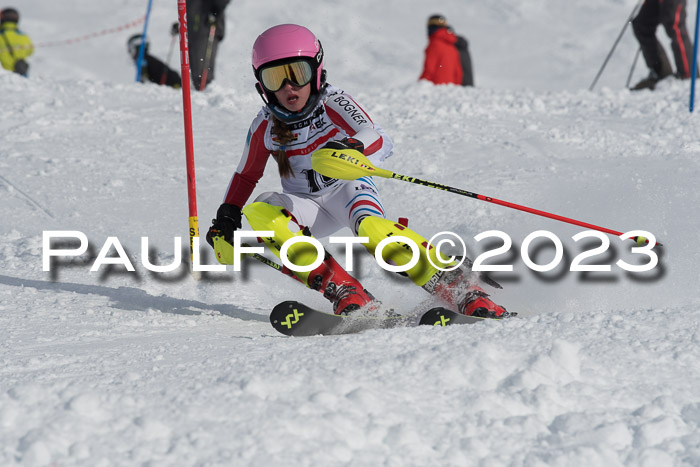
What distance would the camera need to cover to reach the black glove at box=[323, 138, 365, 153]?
4.02 meters

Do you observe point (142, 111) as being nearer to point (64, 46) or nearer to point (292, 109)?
point (292, 109)

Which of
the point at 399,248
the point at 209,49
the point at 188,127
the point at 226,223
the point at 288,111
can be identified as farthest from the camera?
the point at 209,49

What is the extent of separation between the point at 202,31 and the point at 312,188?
253 inches

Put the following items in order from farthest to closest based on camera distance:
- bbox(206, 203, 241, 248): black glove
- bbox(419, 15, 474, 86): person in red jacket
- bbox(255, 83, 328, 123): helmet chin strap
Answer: bbox(419, 15, 474, 86): person in red jacket
bbox(206, 203, 241, 248): black glove
bbox(255, 83, 328, 123): helmet chin strap

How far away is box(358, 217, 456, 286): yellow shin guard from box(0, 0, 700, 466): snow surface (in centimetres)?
71

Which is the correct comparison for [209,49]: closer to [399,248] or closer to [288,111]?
[288,111]

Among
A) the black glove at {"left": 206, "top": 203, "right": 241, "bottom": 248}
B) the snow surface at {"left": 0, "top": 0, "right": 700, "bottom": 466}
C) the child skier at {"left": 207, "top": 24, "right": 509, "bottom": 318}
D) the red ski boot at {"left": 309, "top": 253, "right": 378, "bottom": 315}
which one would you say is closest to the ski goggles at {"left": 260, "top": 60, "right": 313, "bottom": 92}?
the child skier at {"left": 207, "top": 24, "right": 509, "bottom": 318}

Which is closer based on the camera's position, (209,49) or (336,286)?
(336,286)

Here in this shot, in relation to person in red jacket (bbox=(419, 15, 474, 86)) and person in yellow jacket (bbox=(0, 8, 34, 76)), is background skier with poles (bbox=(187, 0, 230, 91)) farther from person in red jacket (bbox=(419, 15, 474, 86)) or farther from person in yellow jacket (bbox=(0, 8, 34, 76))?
person in yellow jacket (bbox=(0, 8, 34, 76))

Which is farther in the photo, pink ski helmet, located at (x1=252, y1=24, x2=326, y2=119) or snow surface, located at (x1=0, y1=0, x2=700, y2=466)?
pink ski helmet, located at (x1=252, y1=24, x2=326, y2=119)

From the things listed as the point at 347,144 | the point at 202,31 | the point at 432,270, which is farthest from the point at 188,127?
the point at 202,31

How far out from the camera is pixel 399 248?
13.2 feet

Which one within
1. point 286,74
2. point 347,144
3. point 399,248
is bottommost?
point 399,248

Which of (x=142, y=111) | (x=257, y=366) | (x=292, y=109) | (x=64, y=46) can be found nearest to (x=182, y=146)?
(x=142, y=111)
